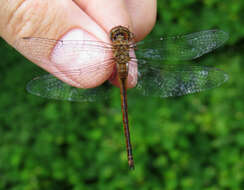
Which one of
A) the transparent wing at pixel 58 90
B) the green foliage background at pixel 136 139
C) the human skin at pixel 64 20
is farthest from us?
the green foliage background at pixel 136 139

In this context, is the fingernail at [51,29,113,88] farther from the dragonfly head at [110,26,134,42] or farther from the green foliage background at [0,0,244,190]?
the green foliage background at [0,0,244,190]

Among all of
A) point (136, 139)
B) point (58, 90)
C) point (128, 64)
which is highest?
point (128, 64)

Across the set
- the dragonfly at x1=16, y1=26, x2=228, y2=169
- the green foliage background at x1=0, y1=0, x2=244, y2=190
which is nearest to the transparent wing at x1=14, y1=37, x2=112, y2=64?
the dragonfly at x1=16, y1=26, x2=228, y2=169

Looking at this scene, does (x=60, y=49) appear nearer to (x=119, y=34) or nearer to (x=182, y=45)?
(x=119, y=34)

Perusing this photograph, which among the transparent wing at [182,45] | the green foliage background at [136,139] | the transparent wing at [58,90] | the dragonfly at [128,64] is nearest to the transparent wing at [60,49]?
the dragonfly at [128,64]

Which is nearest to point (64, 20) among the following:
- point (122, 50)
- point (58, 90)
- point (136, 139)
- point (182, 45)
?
point (122, 50)

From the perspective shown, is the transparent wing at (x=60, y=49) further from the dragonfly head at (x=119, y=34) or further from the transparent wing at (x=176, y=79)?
the transparent wing at (x=176, y=79)
